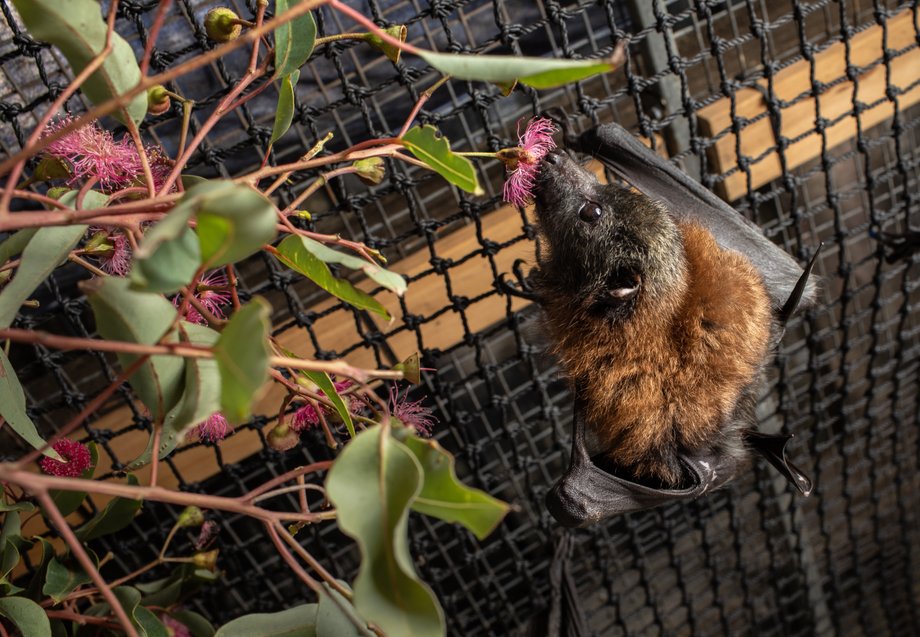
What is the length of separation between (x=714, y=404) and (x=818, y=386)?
2.27ft

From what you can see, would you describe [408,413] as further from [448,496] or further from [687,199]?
[687,199]

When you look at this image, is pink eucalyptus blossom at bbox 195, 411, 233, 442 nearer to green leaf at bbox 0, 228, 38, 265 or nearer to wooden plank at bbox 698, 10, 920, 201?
green leaf at bbox 0, 228, 38, 265

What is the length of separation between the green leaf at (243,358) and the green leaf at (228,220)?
0.04m

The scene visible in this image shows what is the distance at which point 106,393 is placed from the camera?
→ 43 centimetres

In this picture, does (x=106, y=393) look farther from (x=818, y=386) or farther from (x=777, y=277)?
(x=818, y=386)

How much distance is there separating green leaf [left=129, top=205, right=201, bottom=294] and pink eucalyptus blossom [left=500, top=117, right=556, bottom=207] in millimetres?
351

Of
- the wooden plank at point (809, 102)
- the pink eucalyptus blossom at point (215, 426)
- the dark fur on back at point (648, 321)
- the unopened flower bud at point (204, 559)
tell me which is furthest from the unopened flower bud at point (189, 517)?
the wooden plank at point (809, 102)

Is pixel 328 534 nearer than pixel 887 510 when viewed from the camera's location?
Yes

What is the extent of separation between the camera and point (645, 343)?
3.17 ft

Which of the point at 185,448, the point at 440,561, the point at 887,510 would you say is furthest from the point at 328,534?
the point at 887,510

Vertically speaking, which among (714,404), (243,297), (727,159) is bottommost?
(714,404)

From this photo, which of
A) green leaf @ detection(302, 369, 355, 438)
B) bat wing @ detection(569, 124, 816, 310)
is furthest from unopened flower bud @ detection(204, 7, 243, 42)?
bat wing @ detection(569, 124, 816, 310)

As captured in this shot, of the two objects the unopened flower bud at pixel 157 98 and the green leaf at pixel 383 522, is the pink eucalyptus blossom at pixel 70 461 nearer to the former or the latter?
the unopened flower bud at pixel 157 98

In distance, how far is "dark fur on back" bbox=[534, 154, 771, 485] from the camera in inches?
37.8
